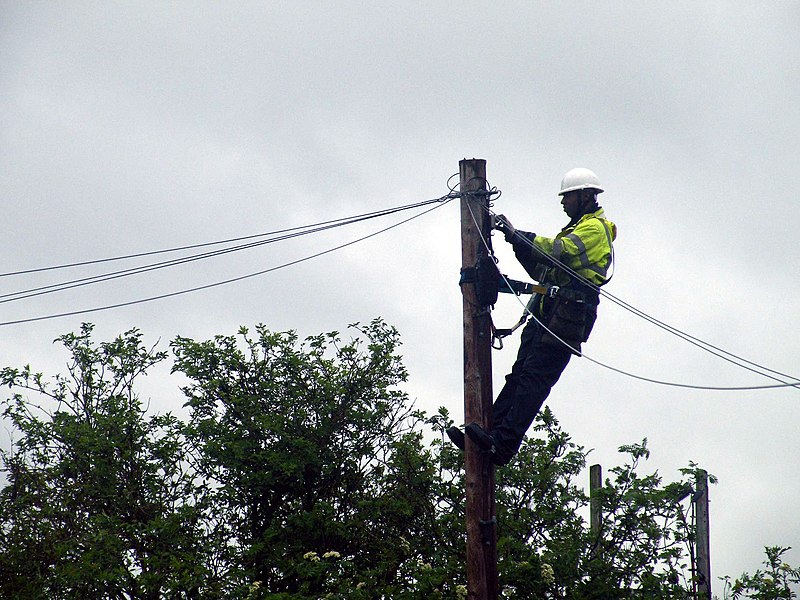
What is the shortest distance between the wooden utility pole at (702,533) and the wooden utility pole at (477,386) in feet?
9.67

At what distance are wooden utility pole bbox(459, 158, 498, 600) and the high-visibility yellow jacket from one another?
0.36m

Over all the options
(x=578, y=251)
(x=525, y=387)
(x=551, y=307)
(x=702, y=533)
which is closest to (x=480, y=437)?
(x=525, y=387)

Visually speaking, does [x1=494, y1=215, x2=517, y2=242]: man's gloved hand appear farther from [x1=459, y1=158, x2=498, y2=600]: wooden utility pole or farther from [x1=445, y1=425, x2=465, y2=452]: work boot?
[x1=445, y1=425, x2=465, y2=452]: work boot

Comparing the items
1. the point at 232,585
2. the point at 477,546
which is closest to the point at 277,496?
the point at 232,585

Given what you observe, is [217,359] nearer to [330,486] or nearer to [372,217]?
[330,486]

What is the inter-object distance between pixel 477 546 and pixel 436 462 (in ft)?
12.3

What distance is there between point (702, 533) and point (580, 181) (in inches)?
137

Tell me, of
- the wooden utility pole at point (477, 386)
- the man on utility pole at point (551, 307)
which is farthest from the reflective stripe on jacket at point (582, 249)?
the wooden utility pole at point (477, 386)

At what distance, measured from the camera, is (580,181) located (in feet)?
25.7

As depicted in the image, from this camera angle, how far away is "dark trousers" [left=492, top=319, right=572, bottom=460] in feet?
23.6

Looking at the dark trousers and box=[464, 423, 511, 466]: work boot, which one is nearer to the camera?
box=[464, 423, 511, 466]: work boot

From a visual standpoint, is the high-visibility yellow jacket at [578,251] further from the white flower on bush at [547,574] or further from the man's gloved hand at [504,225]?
the white flower on bush at [547,574]

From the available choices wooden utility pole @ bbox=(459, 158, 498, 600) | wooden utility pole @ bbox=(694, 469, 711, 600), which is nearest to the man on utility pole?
wooden utility pole @ bbox=(459, 158, 498, 600)

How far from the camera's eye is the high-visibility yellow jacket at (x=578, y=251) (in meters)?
7.42
